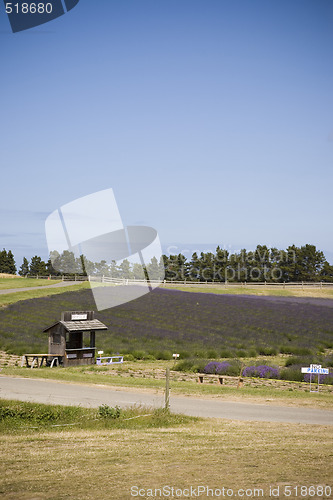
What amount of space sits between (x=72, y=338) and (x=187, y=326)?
1222 cm

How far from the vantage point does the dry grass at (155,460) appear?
24.7ft

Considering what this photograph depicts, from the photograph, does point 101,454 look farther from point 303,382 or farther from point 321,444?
point 303,382

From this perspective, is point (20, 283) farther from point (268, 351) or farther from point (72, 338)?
point (268, 351)

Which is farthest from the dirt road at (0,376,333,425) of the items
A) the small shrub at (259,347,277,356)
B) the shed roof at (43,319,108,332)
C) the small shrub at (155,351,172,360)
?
the small shrub at (259,347,277,356)

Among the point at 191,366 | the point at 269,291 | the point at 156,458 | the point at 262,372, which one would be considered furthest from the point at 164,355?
the point at 269,291

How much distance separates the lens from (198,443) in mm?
10812

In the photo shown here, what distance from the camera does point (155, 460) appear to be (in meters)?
9.09

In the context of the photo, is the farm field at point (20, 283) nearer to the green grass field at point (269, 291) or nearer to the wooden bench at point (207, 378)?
the green grass field at point (269, 291)

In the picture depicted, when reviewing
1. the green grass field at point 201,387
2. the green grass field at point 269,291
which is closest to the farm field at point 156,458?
the green grass field at point 201,387

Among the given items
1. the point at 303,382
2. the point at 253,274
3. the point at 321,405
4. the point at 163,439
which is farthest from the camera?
the point at 253,274

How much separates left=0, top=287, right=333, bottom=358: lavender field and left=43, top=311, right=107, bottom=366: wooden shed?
211 centimetres

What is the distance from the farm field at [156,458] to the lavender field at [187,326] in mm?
19713

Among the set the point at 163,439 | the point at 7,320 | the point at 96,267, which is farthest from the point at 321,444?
the point at 96,267

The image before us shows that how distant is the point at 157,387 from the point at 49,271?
11016 centimetres
